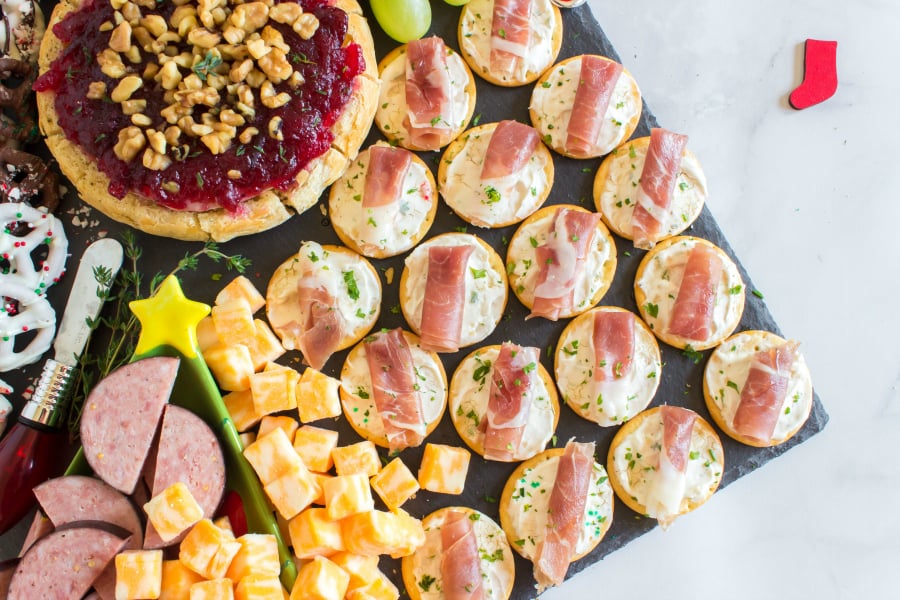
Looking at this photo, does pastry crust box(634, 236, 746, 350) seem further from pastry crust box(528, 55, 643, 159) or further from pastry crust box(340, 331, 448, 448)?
pastry crust box(340, 331, 448, 448)

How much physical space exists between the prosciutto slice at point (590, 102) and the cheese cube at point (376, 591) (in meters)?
2.23

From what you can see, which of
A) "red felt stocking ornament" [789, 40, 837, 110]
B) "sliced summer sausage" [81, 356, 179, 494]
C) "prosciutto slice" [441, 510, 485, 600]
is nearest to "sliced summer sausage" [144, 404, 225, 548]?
"sliced summer sausage" [81, 356, 179, 494]

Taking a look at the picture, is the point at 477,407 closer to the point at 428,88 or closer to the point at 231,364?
the point at 231,364

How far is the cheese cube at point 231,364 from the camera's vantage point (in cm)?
332

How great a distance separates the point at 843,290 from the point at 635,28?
6.14 feet

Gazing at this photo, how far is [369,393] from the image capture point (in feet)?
11.7

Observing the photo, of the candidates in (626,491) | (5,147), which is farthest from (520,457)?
(5,147)

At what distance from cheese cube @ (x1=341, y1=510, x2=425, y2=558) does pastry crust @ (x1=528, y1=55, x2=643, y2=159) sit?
1.94 m

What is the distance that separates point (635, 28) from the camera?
4105 mm

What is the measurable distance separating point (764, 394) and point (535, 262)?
126 cm

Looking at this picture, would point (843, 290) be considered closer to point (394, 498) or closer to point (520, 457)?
point (520, 457)

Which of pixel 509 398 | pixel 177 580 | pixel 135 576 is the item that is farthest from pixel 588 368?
pixel 135 576

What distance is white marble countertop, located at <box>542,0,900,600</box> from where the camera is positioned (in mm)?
4098

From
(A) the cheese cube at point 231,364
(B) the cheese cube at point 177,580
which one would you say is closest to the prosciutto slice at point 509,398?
(A) the cheese cube at point 231,364
